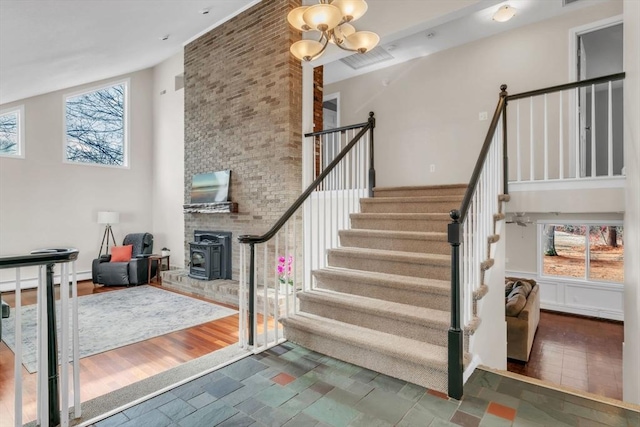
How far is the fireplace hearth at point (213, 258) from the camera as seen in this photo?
561cm

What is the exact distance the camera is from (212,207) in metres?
5.79

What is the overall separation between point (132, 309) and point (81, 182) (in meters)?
3.53

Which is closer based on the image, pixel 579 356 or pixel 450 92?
pixel 579 356

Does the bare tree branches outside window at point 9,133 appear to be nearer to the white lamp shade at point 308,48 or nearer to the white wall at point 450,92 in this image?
the white lamp shade at point 308,48

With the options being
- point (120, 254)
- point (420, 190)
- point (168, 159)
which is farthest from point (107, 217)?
point (420, 190)

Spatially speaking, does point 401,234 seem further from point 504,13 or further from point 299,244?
point 504,13

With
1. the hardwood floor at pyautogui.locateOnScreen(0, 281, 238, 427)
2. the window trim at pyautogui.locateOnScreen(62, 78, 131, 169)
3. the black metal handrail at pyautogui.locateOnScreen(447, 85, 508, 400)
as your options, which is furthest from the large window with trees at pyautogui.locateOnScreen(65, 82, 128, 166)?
the black metal handrail at pyautogui.locateOnScreen(447, 85, 508, 400)

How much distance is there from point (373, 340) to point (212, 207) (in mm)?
4104

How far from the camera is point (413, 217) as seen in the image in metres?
3.58

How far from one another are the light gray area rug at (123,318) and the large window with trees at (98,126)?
3092mm

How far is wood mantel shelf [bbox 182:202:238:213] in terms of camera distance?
547 centimetres

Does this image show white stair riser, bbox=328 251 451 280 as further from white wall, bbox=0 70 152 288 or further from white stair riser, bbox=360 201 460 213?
white wall, bbox=0 70 152 288

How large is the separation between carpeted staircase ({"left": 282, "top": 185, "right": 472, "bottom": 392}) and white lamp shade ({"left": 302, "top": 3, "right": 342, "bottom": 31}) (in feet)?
6.41

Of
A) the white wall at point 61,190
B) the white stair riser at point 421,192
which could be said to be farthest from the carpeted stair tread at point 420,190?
the white wall at point 61,190
